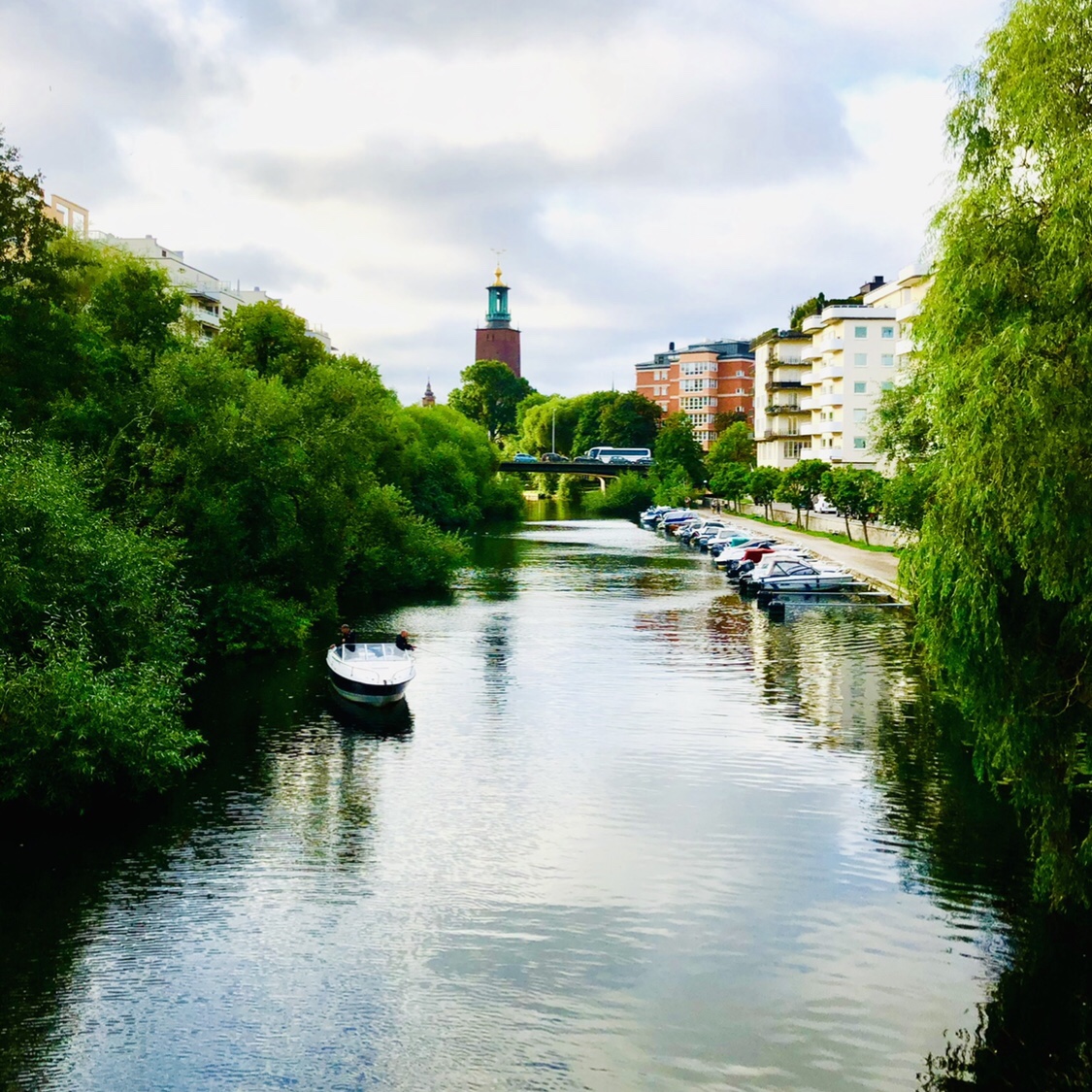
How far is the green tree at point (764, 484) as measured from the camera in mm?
108625

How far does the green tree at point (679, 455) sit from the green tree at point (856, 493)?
56.8 metres

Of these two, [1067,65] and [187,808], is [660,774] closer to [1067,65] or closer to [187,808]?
[187,808]

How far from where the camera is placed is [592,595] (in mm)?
61438

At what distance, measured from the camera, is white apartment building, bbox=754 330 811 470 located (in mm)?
125750

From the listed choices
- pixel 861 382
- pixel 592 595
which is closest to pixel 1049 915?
pixel 592 595

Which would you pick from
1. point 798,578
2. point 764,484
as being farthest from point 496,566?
point 764,484

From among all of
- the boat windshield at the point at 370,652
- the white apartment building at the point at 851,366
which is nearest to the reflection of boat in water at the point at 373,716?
the boat windshield at the point at 370,652

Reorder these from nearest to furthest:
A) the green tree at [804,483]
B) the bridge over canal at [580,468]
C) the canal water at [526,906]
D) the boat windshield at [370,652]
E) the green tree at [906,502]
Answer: the canal water at [526,906]
the green tree at [906,502]
the boat windshield at [370,652]
the green tree at [804,483]
the bridge over canal at [580,468]

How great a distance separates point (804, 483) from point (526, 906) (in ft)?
251

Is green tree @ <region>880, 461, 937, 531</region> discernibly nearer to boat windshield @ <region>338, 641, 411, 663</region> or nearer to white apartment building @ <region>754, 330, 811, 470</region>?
boat windshield @ <region>338, 641, 411, 663</region>

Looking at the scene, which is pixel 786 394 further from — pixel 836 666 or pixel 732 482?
pixel 836 666

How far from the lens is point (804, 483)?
93.0 meters

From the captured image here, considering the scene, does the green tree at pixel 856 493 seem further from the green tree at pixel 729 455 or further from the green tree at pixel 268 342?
the green tree at pixel 729 455

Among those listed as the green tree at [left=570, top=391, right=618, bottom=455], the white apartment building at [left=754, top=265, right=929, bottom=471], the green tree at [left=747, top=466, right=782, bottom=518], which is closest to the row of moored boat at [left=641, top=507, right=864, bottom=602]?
the green tree at [left=747, top=466, right=782, bottom=518]
